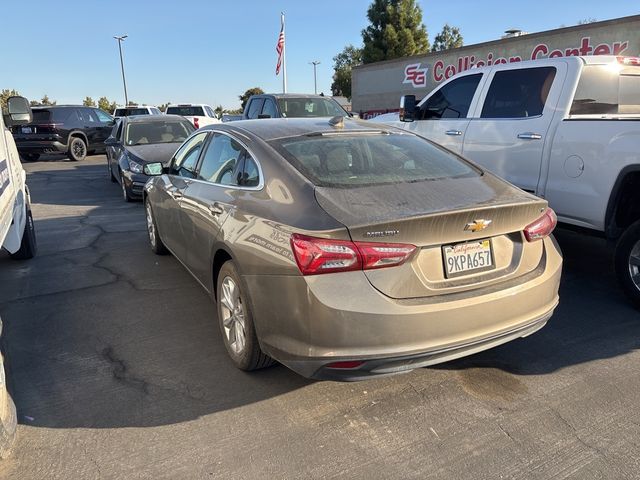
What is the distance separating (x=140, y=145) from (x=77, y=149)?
31.9 ft

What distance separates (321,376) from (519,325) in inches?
46.9

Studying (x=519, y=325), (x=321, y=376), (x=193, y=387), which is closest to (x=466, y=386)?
(x=519, y=325)

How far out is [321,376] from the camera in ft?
8.91

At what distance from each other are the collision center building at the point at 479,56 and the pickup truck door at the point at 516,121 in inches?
331

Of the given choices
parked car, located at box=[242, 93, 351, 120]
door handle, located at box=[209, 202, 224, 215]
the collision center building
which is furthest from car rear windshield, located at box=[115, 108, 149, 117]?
door handle, located at box=[209, 202, 224, 215]

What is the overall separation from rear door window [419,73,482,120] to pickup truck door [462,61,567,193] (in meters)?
0.25

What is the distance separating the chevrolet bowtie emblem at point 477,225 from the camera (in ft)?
9.10

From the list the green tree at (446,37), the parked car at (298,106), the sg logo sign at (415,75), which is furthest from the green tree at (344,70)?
the parked car at (298,106)

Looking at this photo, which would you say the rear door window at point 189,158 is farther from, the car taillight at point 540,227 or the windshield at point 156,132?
the windshield at point 156,132

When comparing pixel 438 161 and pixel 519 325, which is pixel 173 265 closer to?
pixel 438 161

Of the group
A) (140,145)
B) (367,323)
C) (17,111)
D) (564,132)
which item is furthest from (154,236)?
(140,145)

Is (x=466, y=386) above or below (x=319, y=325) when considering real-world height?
below

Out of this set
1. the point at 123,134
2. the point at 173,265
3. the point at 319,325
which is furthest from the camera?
the point at 123,134

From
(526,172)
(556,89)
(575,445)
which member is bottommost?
(575,445)
